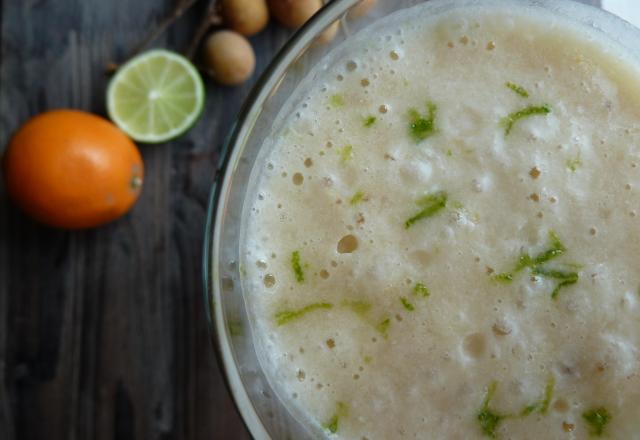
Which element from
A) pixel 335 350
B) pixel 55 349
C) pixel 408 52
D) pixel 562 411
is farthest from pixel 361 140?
pixel 55 349

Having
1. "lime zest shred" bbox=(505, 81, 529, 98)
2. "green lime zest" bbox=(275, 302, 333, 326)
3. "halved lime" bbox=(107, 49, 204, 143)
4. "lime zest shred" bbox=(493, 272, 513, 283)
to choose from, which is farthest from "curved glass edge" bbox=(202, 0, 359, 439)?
"halved lime" bbox=(107, 49, 204, 143)

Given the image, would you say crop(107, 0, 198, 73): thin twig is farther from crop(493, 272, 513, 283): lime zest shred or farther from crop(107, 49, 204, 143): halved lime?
crop(493, 272, 513, 283): lime zest shred

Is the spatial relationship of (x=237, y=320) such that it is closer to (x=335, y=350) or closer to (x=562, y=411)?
(x=335, y=350)

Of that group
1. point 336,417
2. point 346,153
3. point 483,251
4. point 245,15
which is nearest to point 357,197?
point 346,153

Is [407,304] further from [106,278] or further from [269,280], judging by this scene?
[106,278]

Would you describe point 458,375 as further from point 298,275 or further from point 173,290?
point 173,290

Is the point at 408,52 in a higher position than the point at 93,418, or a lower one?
higher

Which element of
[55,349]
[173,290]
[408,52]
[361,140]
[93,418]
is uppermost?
[408,52]

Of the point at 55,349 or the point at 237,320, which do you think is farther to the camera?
the point at 55,349
